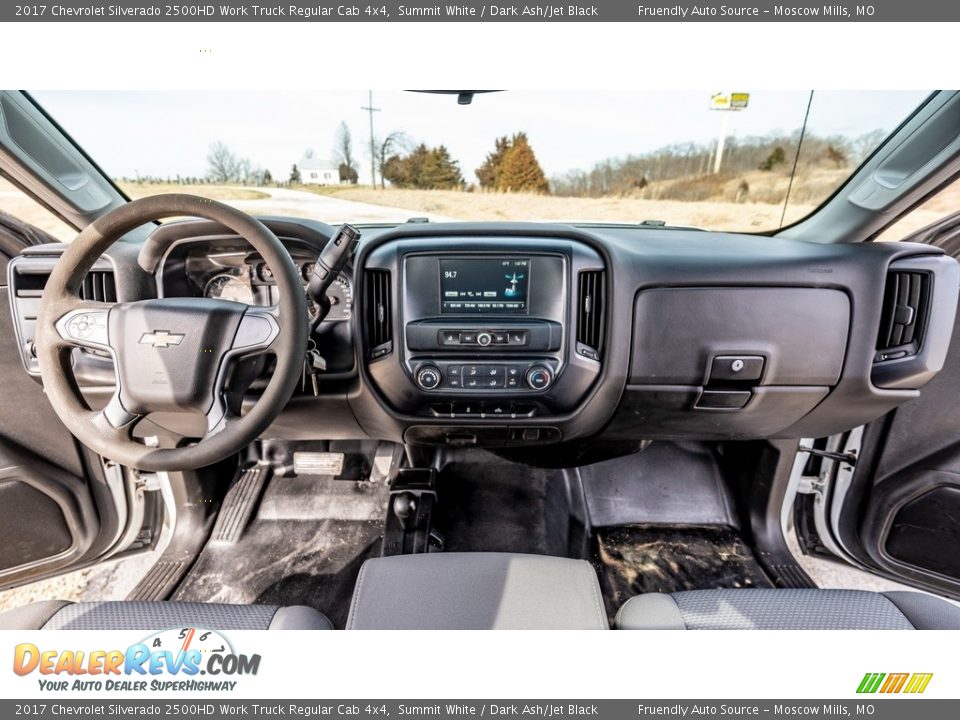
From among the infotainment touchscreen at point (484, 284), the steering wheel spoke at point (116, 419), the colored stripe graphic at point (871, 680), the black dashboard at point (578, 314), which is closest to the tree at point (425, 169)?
the black dashboard at point (578, 314)

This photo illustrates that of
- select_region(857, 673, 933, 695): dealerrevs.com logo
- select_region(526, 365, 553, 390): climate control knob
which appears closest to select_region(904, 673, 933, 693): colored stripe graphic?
select_region(857, 673, 933, 695): dealerrevs.com logo

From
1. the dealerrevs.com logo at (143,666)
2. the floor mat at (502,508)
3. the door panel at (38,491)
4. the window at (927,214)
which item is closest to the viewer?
the dealerrevs.com logo at (143,666)

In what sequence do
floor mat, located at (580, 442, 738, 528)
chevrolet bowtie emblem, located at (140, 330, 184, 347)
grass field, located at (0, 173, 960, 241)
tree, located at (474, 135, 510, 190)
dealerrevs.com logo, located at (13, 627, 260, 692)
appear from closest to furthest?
dealerrevs.com logo, located at (13, 627, 260, 692) → chevrolet bowtie emblem, located at (140, 330, 184, 347) → grass field, located at (0, 173, 960, 241) → tree, located at (474, 135, 510, 190) → floor mat, located at (580, 442, 738, 528)

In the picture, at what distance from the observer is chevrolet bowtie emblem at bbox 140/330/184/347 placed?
133 centimetres

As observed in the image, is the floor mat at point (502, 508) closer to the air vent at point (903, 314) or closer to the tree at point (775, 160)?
the air vent at point (903, 314)

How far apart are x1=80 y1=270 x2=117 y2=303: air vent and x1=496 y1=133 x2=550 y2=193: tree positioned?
4.63ft

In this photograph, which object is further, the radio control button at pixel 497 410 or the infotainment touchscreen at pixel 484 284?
the radio control button at pixel 497 410

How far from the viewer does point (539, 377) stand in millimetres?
1721

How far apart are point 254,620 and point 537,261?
126 centimetres

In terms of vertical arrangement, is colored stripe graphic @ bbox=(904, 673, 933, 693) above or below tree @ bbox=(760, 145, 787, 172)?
below

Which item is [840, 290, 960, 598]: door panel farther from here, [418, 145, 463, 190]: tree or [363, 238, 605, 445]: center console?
[418, 145, 463, 190]: tree

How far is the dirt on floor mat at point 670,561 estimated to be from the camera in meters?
2.11

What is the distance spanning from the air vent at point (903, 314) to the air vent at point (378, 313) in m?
1.65

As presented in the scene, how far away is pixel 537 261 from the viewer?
1655 millimetres
